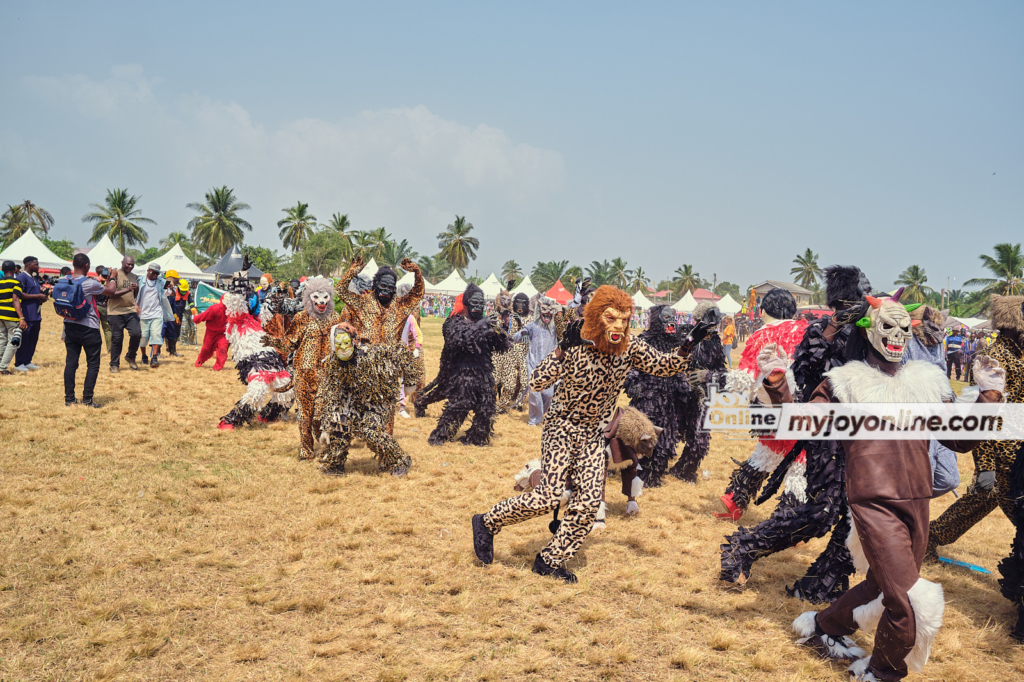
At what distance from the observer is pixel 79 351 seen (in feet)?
30.0

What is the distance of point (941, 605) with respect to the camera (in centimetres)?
315

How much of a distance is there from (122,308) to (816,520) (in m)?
12.5

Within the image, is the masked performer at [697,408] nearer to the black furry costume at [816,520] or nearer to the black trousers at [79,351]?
the black furry costume at [816,520]

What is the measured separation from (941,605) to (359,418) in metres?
5.62

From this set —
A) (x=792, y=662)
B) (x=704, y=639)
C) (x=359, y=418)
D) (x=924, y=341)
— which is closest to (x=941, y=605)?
(x=792, y=662)

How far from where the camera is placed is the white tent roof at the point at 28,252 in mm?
34106

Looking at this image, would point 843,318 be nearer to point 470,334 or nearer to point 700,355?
point 700,355

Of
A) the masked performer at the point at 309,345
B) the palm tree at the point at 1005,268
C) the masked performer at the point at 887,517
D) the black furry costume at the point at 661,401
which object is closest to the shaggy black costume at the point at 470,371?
the masked performer at the point at 309,345

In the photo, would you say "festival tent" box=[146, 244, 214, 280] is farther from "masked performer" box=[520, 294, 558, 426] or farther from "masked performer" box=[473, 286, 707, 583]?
"masked performer" box=[473, 286, 707, 583]

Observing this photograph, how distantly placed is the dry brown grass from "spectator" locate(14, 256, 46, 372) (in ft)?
16.4

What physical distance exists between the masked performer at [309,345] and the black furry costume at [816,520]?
16.8 ft

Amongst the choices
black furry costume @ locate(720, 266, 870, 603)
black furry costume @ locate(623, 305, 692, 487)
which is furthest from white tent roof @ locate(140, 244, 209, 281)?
black furry costume @ locate(720, 266, 870, 603)

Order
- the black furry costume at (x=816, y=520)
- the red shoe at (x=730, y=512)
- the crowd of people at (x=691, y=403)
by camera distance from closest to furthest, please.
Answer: the crowd of people at (x=691, y=403)
the black furry costume at (x=816, y=520)
the red shoe at (x=730, y=512)

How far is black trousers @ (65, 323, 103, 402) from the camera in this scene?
895cm
